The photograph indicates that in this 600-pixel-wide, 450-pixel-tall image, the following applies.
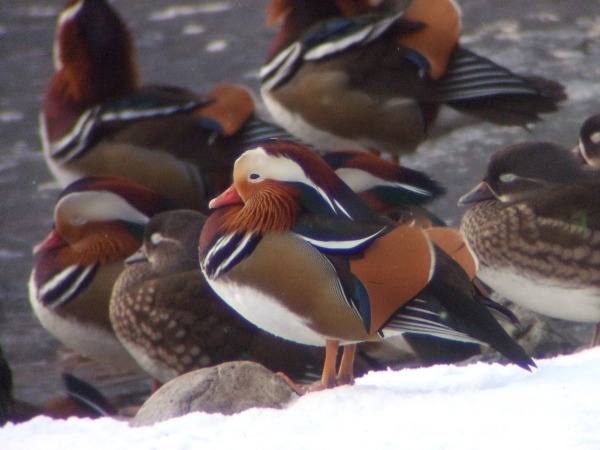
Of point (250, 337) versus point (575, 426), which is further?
point (250, 337)

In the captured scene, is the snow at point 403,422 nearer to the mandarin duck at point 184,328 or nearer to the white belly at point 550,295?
the white belly at point 550,295

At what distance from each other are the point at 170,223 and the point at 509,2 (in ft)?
17.4

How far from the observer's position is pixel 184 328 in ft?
9.18

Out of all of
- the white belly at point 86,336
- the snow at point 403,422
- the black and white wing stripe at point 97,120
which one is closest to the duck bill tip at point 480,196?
the snow at point 403,422

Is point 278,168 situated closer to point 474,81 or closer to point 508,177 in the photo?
point 508,177

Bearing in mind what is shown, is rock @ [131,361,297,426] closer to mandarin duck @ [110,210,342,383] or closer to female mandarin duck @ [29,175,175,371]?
mandarin duck @ [110,210,342,383]

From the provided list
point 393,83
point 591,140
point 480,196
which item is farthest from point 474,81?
point 480,196

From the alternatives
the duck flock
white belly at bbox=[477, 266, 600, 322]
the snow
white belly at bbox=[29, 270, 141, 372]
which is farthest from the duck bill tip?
white belly at bbox=[29, 270, 141, 372]

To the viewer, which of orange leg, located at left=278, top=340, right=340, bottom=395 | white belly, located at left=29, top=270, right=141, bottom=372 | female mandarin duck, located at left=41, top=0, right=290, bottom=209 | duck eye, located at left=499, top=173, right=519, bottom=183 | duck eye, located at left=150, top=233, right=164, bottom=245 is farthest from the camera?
female mandarin duck, located at left=41, top=0, right=290, bottom=209

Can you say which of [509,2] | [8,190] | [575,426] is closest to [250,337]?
[575,426]

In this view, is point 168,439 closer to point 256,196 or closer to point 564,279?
point 256,196

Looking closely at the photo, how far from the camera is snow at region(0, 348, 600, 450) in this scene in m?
1.65

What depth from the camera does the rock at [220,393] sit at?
204 centimetres

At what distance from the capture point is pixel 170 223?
3057mm
